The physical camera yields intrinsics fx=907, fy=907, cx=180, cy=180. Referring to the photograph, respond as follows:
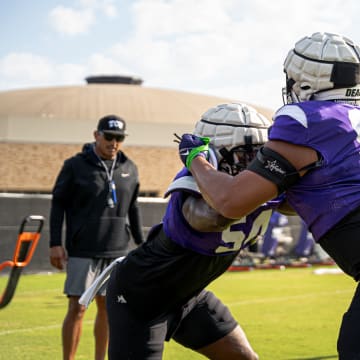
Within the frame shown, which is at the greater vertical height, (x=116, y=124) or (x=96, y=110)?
(x=116, y=124)

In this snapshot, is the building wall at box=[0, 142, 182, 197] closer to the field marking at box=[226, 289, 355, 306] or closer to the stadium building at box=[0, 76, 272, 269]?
the stadium building at box=[0, 76, 272, 269]

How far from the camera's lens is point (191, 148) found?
3805 mm

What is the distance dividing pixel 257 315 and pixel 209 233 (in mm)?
6414

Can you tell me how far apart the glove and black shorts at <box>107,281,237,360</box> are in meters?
1.07

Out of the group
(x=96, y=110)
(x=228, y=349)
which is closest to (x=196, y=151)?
(x=228, y=349)

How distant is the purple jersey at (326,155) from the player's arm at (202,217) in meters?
0.58

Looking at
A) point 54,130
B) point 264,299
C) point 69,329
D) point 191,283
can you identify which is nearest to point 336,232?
point 191,283

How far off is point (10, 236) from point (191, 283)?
1082 cm

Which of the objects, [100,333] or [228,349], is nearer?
[228,349]

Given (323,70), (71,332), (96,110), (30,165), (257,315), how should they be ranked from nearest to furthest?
(323,70)
(71,332)
(257,315)
(30,165)
(96,110)

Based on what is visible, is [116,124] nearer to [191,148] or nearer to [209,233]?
[209,233]

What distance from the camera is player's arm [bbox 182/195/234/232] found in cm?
390

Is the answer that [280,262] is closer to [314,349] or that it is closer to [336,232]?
[314,349]

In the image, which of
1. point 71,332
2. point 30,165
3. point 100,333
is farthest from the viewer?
point 30,165
